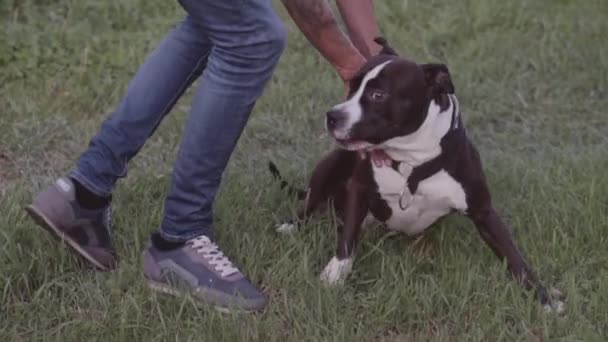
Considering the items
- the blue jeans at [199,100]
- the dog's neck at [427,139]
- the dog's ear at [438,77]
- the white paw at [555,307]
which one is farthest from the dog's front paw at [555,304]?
the blue jeans at [199,100]

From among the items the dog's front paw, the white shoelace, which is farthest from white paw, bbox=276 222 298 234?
the dog's front paw

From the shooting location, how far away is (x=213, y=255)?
290cm

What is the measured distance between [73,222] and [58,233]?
6cm

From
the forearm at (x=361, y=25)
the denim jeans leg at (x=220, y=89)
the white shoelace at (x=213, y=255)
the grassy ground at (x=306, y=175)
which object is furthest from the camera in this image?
the forearm at (x=361, y=25)

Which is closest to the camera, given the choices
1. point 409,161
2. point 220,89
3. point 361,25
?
point 220,89

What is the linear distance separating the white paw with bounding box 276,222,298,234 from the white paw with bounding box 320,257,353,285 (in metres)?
0.24

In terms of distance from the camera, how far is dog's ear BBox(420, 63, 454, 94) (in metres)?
2.80

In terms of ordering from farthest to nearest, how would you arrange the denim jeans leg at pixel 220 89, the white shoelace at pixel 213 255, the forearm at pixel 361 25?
the forearm at pixel 361 25 < the white shoelace at pixel 213 255 < the denim jeans leg at pixel 220 89

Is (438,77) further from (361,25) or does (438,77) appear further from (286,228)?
(286,228)

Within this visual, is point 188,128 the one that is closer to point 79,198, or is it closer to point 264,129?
point 79,198

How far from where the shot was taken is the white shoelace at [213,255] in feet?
9.40

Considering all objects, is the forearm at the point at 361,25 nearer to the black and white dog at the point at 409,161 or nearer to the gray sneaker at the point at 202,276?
the black and white dog at the point at 409,161

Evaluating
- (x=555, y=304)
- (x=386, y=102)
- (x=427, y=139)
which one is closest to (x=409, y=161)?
(x=427, y=139)

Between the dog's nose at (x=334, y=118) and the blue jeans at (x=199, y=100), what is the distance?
0.20 m
